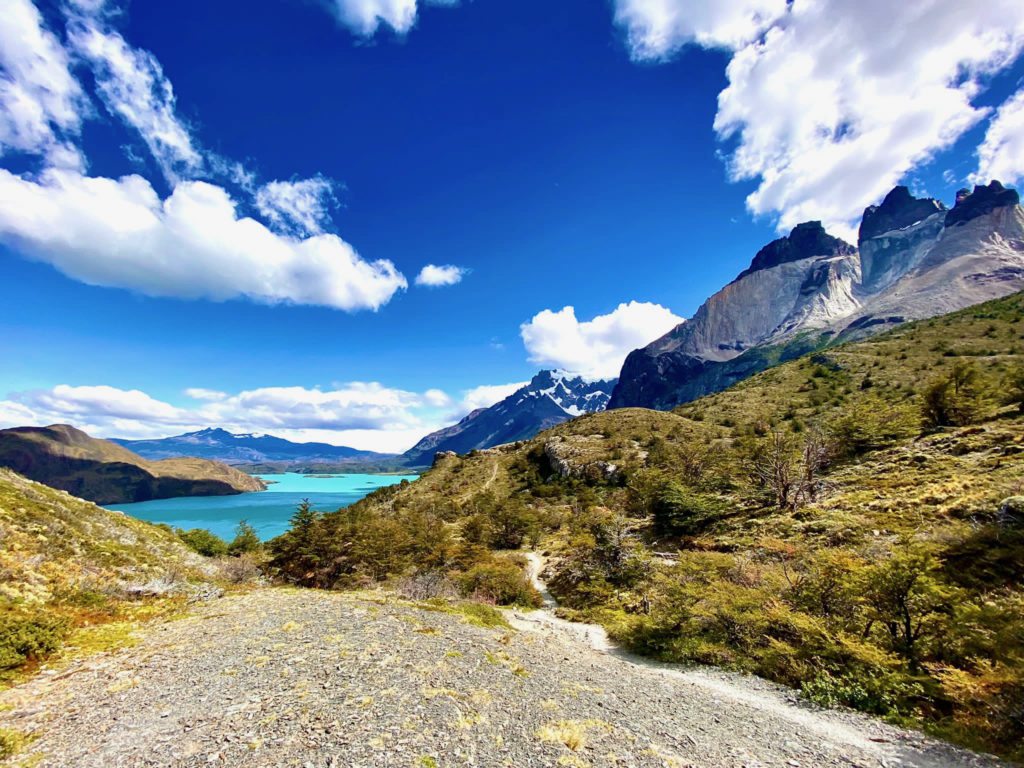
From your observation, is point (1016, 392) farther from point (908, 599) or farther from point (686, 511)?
point (908, 599)

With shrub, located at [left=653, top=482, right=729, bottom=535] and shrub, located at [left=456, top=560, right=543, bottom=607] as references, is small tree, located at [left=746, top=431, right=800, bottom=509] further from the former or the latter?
shrub, located at [left=456, top=560, right=543, bottom=607]

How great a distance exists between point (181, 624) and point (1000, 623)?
23228 mm

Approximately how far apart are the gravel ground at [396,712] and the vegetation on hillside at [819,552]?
154 cm

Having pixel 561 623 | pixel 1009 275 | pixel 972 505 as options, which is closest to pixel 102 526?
pixel 561 623

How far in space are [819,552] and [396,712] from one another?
1413 cm

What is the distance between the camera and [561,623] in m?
21.1

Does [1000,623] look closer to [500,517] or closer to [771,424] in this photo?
[500,517]

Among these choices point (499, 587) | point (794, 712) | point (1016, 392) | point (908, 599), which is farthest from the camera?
point (1016, 392)

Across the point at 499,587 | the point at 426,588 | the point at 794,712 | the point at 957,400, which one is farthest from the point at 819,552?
the point at 957,400

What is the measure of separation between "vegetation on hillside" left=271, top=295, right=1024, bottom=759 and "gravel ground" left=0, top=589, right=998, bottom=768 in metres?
1.54

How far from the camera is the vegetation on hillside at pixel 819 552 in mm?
9586

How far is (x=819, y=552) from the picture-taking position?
13172mm

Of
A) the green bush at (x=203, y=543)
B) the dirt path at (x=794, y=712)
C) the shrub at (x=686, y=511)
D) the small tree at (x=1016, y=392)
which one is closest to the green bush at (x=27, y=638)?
the dirt path at (x=794, y=712)

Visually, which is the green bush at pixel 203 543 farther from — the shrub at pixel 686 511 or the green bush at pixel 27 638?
the shrub at pixel 686 511
